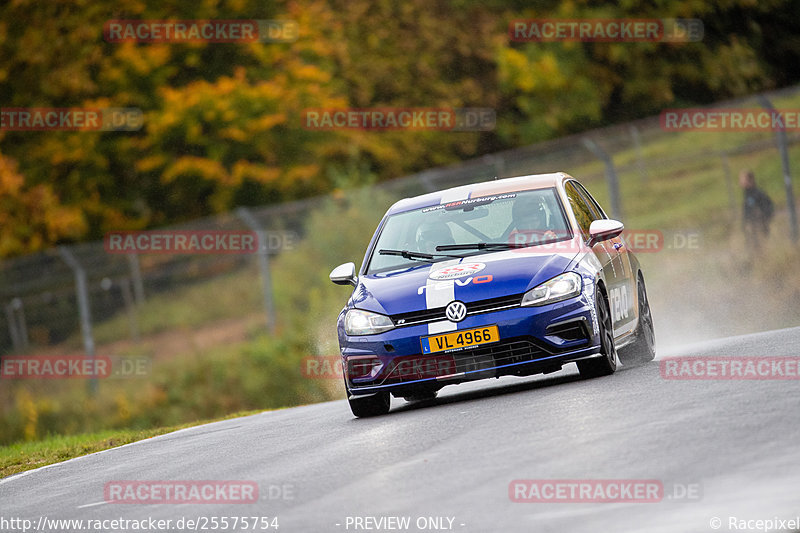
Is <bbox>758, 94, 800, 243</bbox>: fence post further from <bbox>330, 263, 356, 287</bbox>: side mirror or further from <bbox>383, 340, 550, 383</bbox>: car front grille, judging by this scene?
<bbox>383, 340, 550, 383</bbox>: car front grille

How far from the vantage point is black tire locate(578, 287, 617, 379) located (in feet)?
34.1

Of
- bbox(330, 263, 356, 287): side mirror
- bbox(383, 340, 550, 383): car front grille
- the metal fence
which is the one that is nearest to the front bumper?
bbox(383, 340, 550, 383): car front grille

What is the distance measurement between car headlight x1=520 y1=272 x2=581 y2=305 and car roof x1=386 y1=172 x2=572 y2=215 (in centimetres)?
172

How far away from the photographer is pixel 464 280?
406 inches

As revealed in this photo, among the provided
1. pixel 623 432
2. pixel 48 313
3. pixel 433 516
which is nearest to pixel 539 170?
pixel 48 313

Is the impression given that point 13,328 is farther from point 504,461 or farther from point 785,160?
point 504,461

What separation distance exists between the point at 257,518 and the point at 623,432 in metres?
2.26

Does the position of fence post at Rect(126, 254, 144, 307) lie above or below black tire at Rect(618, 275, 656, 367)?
above

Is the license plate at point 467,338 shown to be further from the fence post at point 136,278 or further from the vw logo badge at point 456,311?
the fence post at point 136,278

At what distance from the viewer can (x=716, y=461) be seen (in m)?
6.72

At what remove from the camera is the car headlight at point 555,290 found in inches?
399

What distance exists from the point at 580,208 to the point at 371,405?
109 inches

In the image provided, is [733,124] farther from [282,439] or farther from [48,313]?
[282,439]

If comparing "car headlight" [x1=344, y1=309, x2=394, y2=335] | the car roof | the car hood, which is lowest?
"car headlight" [x1=344, y1=309, x2=394, y2=335]
